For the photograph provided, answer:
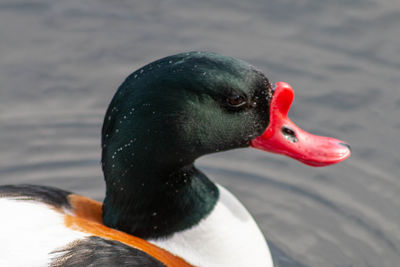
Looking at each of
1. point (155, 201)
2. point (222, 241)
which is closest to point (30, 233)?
point (155, 201)

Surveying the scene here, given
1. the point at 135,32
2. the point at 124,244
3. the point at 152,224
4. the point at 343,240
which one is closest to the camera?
the point at 124,244

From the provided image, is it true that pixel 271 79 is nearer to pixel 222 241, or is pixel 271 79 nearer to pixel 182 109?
pixel 222 241

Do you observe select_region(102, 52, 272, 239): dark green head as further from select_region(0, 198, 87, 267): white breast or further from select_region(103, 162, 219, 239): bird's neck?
select_region(0, 198, 87, 267): white breast

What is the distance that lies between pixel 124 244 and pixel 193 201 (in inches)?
16.1

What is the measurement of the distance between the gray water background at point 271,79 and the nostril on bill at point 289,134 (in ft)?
3.01

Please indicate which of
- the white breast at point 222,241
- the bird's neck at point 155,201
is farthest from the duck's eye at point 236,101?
the white breast at point 222,241

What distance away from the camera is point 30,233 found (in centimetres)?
285

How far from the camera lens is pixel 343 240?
12.9 feet

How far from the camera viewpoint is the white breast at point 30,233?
8.93ft

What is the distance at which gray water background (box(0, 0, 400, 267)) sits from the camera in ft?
13.4

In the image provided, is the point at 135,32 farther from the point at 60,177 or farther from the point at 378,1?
the point at 378,1

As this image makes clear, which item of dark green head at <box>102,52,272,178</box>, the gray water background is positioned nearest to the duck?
dark green head at <box>102,52,272,178</box>

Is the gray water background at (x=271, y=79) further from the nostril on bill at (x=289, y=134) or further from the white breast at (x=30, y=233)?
the white breast at (x=30, y=233)

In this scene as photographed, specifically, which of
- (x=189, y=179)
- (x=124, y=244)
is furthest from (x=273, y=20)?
(x=124, y=244)
